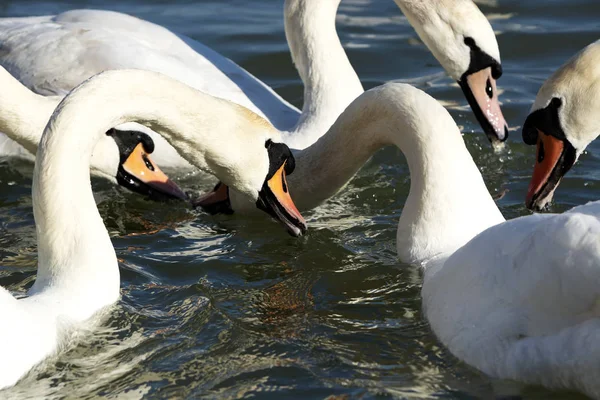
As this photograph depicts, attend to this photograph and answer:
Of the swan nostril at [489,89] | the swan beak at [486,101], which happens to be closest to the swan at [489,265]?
the swan beak at [486,101]

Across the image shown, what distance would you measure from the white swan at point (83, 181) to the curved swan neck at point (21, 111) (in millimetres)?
1138

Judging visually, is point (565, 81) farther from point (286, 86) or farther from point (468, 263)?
point (286, 86)

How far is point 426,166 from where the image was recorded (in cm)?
647

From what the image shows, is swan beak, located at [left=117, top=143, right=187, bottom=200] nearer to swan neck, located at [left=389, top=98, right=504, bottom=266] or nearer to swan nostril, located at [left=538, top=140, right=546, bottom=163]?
swan neck, located at [left=389, top=98, right=504, bottom=266]

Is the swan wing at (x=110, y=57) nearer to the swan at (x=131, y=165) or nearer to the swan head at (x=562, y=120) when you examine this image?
the swan at (x=131, y=165)

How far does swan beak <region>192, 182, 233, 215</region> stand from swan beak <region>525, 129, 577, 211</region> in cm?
169

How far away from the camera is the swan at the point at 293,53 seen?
8.38 metres

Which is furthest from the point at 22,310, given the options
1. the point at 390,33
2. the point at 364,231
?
the point at 390,33

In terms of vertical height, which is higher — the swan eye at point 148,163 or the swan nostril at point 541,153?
the swan nostril at point 541,153

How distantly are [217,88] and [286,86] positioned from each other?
86.3 inches

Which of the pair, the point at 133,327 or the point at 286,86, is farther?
the point at 286,86

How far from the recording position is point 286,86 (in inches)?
423

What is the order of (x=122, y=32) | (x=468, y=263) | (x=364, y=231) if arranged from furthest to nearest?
(x=122, y=32)
(x=364, y=231)
(x=468, y=263)

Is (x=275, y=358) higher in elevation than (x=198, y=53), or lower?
lower
